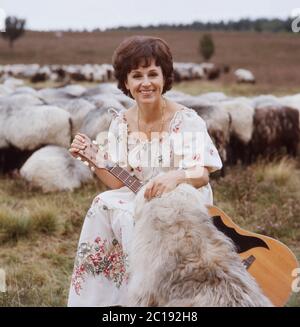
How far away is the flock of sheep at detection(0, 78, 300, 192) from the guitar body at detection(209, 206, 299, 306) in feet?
10.7

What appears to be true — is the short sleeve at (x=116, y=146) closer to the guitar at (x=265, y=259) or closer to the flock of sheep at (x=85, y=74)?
the guitar at (x=265, y=259)

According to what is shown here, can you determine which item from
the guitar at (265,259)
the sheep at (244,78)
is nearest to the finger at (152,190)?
the guitar at (265,259)

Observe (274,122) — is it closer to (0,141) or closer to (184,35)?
(0,141)

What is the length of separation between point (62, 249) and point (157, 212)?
7.56ft

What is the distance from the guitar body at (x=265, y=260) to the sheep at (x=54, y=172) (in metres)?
3.24

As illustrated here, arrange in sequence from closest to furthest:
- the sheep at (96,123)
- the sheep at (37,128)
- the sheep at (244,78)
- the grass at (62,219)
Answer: the grass at (62,219), the sheep at (96,123), the sheep at (37,128), the sheep at (244,78)

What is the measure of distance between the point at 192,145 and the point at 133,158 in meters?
0.33

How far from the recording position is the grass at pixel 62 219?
3.74 m

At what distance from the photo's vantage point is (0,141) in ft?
20.6

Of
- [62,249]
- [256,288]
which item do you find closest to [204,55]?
[62,249]

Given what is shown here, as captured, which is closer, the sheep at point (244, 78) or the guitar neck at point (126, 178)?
the guitar neck at point (126, 178)

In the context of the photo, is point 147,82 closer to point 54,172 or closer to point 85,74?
point 54,172

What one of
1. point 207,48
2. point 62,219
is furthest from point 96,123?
point 207,48

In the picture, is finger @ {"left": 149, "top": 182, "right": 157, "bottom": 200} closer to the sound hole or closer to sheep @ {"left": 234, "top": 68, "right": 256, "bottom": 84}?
the sound hole
